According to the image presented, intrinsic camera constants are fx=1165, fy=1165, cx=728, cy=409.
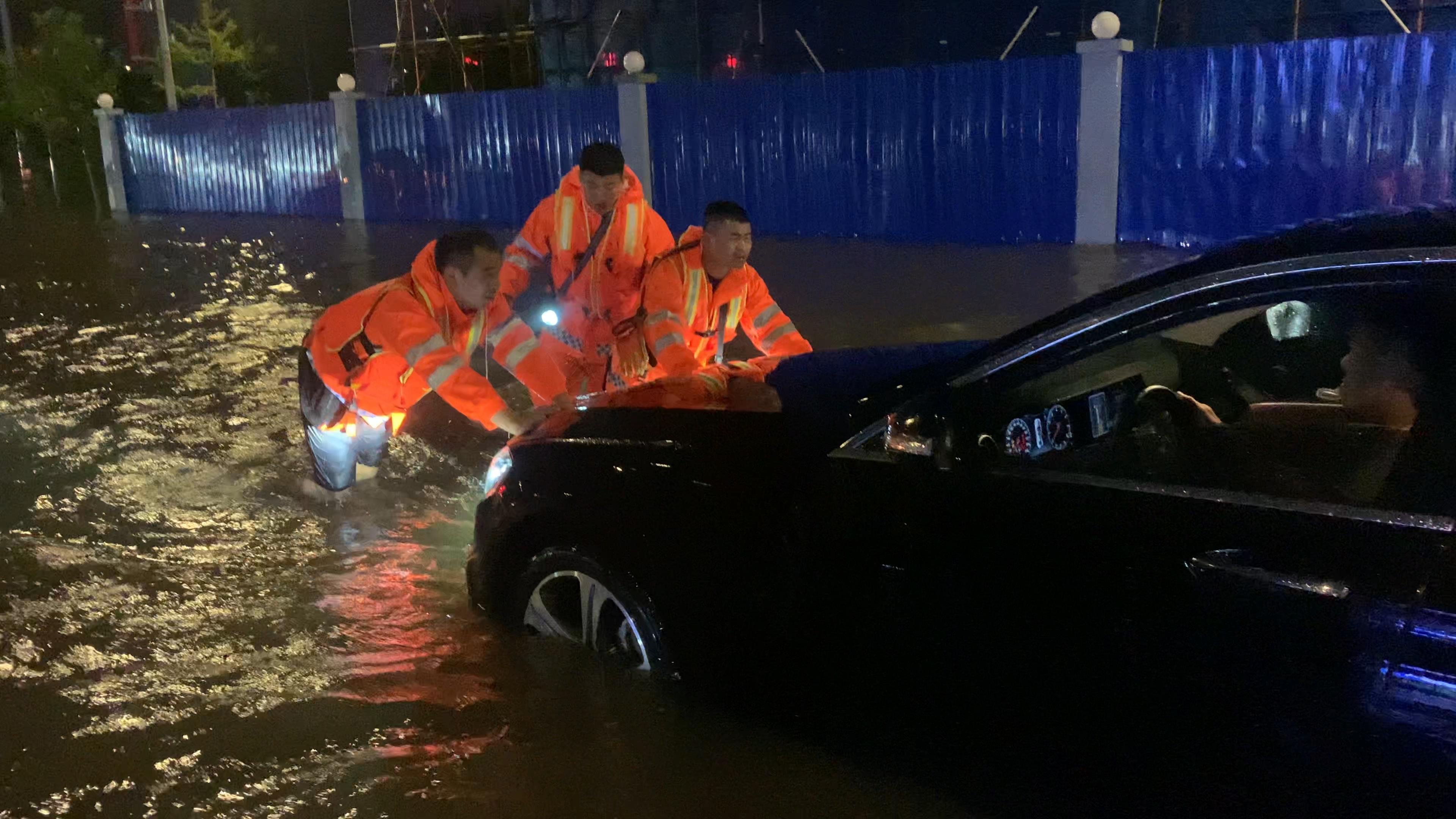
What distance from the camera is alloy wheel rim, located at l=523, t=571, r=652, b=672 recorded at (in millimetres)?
3115

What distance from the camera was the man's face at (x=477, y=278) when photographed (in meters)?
4.52

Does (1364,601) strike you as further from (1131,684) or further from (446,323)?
(446,323)

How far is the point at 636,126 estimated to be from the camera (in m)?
16.8

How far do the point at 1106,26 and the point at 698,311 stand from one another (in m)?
9.45

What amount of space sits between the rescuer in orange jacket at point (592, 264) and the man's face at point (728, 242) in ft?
1.98

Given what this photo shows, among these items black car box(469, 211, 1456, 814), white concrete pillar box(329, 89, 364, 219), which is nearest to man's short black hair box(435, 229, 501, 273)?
black car box(469, 211, 1456, 814)

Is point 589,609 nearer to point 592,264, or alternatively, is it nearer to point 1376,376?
point 1376,376

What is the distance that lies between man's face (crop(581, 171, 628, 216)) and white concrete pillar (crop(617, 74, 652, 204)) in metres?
11.6

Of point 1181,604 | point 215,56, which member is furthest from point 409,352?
point 215,56

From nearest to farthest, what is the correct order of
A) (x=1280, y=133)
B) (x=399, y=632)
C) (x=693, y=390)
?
(x=693, y=390) → (x=399, y=632) → (x=1280, y=133)

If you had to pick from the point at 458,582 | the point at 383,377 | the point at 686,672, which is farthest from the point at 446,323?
the point at 686,672

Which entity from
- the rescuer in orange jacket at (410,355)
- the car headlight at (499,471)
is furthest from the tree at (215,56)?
the car headlight at (499,471)

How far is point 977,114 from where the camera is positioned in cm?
1354

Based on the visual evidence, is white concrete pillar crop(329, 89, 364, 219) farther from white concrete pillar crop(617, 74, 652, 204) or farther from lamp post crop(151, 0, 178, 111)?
white concrete pillar crop(617, 74, 652, 204)
